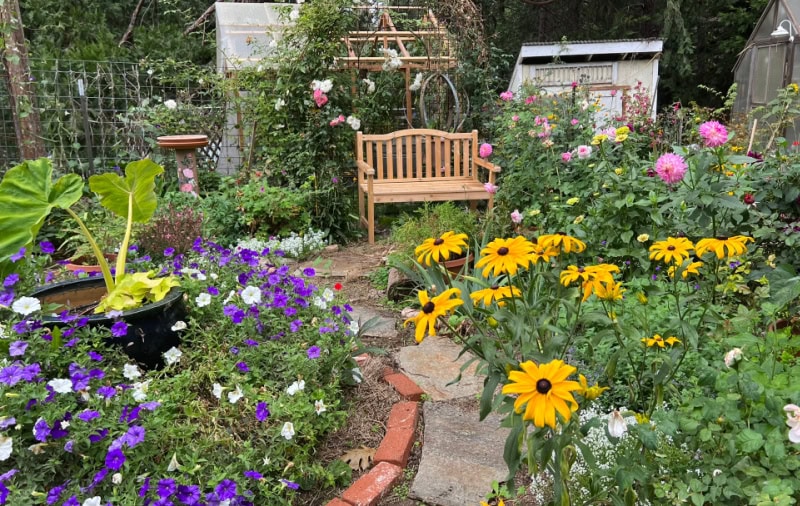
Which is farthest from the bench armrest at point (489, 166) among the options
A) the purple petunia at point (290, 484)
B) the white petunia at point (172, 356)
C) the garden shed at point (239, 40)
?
the purple petunia at point (290, 484)

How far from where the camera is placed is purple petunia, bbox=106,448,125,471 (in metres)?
1.58

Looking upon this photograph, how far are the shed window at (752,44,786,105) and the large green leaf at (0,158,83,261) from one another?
7168 millimetres

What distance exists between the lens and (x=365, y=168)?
5039 mm

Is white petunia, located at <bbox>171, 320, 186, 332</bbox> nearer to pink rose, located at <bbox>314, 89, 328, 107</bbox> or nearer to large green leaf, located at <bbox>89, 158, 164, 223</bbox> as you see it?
large green leaf, located at <bbox>89, 158, 164, 223</bbox>

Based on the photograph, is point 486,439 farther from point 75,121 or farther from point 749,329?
point 75,121

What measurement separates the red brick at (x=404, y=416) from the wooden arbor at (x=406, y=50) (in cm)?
429

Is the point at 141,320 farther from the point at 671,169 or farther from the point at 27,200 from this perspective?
the point at 671,169

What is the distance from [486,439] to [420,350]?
806mm

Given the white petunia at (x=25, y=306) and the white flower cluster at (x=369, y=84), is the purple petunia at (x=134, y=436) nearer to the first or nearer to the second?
the white petunia at (x=25, y=306)

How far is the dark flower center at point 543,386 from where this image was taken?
1025 mm

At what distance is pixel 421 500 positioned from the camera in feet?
6.23

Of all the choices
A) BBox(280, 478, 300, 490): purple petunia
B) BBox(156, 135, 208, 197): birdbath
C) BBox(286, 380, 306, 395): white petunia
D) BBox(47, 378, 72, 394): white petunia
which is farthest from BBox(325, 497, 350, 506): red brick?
BBox(156, 135, 208, 197): birdbath

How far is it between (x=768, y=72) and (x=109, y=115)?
7.15 meters

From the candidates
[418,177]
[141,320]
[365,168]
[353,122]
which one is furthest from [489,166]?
[141,320]
